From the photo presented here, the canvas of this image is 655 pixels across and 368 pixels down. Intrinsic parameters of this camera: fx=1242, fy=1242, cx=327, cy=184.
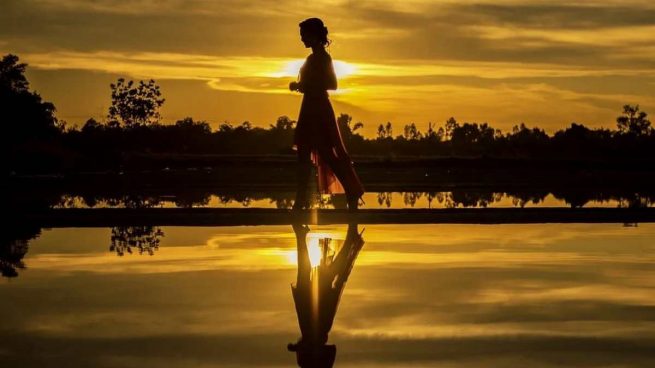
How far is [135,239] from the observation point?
15672 mm

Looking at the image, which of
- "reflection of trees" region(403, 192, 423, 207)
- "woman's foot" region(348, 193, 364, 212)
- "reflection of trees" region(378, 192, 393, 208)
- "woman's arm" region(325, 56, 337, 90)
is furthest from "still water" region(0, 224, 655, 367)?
"reflection of trees" region(378, 192, 393, 208)

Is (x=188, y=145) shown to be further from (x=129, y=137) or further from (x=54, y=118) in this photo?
(x=54, y=118)

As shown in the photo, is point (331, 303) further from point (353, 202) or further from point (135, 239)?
point (353, 202)

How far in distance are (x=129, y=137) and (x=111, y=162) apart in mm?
36853

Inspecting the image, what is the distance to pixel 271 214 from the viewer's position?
62.0 feet

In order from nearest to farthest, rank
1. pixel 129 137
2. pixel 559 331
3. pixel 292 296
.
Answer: pixel 559 331, pixel 292 296, pixel 129 137

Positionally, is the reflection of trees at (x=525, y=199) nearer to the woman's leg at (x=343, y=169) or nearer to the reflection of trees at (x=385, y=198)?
the reflection of trees at (x=385, y=198)


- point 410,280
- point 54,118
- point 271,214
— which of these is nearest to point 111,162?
point 54,118

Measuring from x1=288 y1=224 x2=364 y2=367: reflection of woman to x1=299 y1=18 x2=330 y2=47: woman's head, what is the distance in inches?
94.9

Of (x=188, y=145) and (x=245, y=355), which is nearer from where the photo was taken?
(x=245, y=355)

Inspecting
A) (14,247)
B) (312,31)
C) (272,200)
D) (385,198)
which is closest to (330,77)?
(312,31)

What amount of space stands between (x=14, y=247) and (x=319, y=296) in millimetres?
6008

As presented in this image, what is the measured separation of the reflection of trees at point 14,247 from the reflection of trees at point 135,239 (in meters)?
1.02

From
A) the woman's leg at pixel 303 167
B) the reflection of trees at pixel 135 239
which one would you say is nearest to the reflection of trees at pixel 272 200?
the reflection of trees at pixel 135 239
